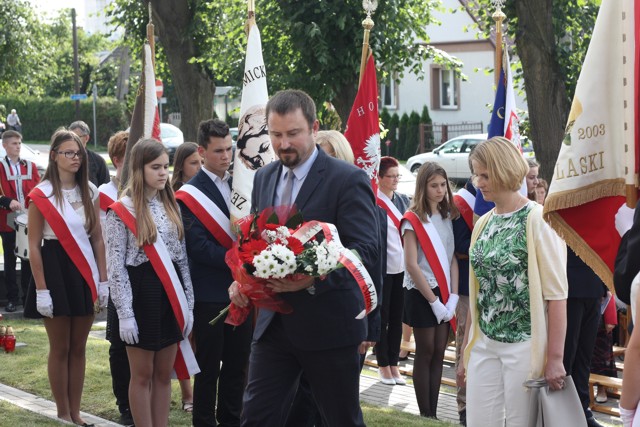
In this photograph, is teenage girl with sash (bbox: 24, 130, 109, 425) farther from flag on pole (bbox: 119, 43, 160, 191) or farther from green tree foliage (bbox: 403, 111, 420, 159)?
green tree foliage (bbox: 403, 111, 420, 159)

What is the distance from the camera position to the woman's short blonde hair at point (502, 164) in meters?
5.33

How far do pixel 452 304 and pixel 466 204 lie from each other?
0.92 m

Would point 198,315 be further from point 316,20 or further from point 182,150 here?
point 316,20

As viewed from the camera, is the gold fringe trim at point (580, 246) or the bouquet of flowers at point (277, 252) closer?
the gold fringe trim at point (580, 246)

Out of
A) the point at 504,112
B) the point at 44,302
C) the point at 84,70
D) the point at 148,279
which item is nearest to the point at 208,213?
the point at 148,279

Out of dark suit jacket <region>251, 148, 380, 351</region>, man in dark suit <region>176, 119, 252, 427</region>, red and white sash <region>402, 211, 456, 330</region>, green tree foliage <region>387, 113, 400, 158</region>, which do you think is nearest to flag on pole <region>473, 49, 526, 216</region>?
red and white sash <region>402, 211, 456, 330</region>

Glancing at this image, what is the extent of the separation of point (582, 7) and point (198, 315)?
10207mm

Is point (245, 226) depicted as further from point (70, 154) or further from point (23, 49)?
point (23, 49)

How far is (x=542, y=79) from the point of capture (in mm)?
14062

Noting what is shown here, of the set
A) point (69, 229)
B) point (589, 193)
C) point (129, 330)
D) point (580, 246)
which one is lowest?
point (129, 330)

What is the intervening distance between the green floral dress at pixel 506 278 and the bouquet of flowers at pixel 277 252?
105 cm

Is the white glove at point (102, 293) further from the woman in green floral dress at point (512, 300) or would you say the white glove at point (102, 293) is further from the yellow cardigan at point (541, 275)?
the yellow cardigan at point (541, 275)

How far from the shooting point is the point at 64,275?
7.17 m

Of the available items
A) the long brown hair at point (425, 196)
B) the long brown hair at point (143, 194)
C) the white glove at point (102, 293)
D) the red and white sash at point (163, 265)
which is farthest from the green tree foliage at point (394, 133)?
the red and white sash at point (163, 265)
